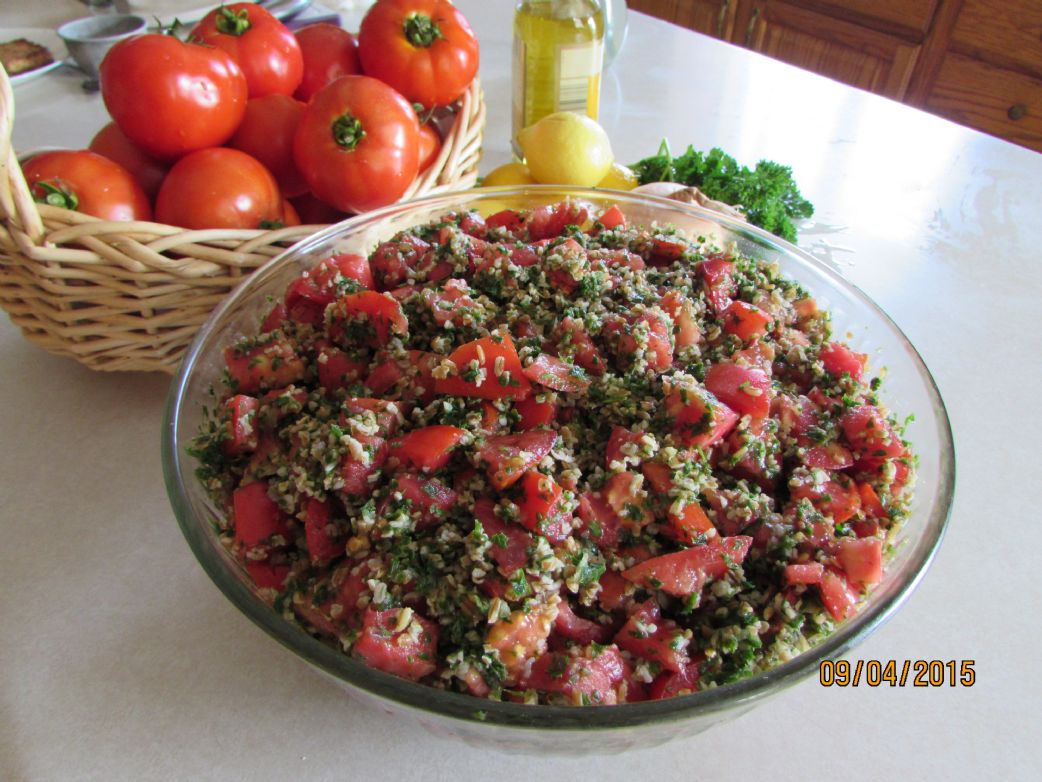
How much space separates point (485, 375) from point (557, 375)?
9 cm

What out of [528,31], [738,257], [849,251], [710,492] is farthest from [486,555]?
[528,31]

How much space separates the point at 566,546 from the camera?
30.2 inches

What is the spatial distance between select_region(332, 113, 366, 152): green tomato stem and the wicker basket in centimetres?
21

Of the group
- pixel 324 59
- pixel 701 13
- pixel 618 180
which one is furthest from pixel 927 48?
pixel 324 59

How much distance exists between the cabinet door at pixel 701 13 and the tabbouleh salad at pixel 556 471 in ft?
12.0

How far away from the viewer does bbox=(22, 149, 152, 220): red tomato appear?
123 cm

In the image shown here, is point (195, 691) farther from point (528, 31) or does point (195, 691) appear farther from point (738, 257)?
point (528, 31)

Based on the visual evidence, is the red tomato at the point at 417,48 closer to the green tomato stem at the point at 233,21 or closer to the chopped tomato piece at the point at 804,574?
the green tomato stem at the point at 233,21

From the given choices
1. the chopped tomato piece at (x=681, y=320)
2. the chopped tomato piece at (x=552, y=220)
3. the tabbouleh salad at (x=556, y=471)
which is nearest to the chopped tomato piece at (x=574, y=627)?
the tabbouleh salad at (x=556, y=471)

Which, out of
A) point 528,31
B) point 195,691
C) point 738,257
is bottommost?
point 195,691

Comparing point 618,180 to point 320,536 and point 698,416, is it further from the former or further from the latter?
point 320,536

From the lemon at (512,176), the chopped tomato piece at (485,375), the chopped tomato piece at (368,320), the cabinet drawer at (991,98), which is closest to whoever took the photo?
the chopped tomato piece at (485,375)

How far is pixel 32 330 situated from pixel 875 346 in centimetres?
139

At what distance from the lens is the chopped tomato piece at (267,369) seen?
38.2 inches
